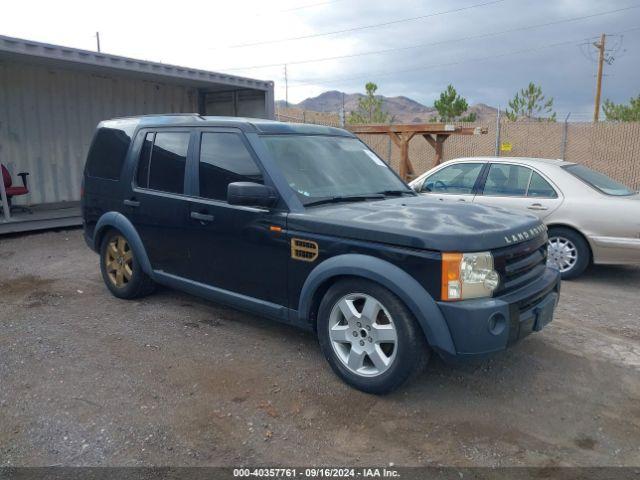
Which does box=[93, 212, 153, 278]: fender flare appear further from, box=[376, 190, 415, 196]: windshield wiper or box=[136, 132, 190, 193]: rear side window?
box=[376, 190, 415, 196]: windshield wiper

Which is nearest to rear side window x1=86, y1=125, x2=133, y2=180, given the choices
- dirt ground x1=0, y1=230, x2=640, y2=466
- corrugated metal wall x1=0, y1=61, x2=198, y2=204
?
dirt ground x1=0, y1=230, x2=640, y2=466

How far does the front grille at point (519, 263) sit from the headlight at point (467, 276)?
0.08m

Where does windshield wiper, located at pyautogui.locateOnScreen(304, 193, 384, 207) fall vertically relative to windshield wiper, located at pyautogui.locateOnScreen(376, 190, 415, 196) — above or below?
below

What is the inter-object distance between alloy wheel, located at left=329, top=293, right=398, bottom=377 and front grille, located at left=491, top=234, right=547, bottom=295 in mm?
756

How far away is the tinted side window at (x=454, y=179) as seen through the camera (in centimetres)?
723

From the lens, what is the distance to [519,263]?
138 inches

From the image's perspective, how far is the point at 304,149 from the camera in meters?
4.44

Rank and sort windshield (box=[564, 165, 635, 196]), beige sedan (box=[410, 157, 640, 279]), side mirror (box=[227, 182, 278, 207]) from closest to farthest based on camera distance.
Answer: side mirror (box=[227, 182, 278, 207]) < beige sedan (box=[410, 157, 640, 279]) < windshield (box=[564, 165, 635, 196])

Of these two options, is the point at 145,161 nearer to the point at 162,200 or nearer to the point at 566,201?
the point at 162,200

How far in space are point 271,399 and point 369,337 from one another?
2.56 feet

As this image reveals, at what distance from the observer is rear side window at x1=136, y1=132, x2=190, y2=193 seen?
471cm

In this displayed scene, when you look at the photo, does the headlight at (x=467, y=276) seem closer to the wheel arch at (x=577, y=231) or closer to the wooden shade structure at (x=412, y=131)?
the wheel arch at (x=577, y=231)

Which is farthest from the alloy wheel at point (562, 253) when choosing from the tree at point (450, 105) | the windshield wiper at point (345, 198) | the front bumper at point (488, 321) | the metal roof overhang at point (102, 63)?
the tree at point (450, 105)

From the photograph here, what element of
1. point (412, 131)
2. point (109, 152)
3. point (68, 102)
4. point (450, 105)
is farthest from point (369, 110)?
point (109, 152)
